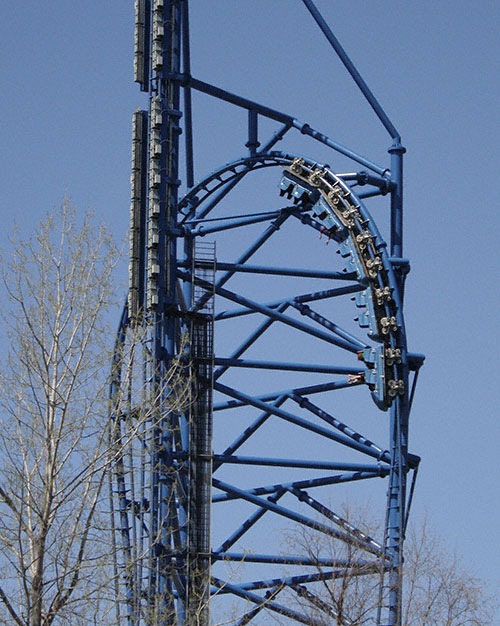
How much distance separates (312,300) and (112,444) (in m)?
18.1

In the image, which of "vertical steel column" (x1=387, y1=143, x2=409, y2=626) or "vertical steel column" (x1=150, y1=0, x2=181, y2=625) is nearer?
"vertical steel column" (x1=387, y1=143, x2=409, y2=626)

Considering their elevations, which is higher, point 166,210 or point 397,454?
point 166,210

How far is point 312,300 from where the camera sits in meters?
43.4

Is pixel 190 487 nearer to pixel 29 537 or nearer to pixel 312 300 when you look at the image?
pixel 312 300

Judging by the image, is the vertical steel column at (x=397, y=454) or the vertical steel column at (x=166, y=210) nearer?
the vertical steel column at (x=397, y=454)

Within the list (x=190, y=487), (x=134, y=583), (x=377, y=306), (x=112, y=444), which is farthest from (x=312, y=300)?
(x=112, y=444)

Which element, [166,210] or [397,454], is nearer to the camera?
[397,454]

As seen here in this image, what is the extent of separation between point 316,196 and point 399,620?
1045cm

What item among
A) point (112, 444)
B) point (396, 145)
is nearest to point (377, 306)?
point (396, 145)

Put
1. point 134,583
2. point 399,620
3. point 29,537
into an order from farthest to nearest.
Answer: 1. point 399,620
2. point 134,583
3. point 29,537

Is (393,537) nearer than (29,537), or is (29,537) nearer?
(29,537)

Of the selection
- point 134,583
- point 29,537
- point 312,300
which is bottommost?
point 29,537

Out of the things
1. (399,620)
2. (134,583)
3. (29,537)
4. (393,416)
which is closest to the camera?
(29,537)

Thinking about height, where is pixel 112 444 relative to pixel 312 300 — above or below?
below
